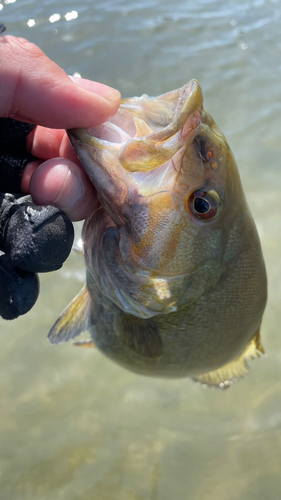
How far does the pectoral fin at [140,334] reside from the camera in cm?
213

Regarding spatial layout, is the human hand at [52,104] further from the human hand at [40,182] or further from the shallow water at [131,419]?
the shallow water at [131,419]

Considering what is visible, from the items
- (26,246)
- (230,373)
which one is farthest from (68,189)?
(230,373)

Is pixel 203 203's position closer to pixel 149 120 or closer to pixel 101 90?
pixel 149 120

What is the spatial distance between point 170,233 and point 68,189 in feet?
1.55

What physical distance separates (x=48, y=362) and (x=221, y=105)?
4686 millimetres

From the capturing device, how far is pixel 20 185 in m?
2.05

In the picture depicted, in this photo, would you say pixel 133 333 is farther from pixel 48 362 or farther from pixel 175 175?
pixel 48 362

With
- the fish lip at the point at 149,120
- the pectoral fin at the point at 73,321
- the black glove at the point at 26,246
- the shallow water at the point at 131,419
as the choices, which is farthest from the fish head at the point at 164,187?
the shallow water at the point at 131,419

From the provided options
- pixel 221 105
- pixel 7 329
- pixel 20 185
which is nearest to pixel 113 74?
pixel 221 105

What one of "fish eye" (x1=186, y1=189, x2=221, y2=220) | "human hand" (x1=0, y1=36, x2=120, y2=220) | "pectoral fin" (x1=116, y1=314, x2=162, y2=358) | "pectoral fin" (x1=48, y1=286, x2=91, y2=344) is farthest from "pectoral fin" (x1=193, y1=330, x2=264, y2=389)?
"human hand" (x1=0, y1=36, x2=120, y2=220)

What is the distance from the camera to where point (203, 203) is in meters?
1.72

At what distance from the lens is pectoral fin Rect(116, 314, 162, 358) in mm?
2131

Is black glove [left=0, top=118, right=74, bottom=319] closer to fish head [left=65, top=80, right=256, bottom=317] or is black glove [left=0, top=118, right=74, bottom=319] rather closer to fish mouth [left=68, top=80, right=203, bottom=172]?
fish head [left=65, top=80, right=256, bottom=317]

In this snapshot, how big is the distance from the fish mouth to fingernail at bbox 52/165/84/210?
160 millimetres
